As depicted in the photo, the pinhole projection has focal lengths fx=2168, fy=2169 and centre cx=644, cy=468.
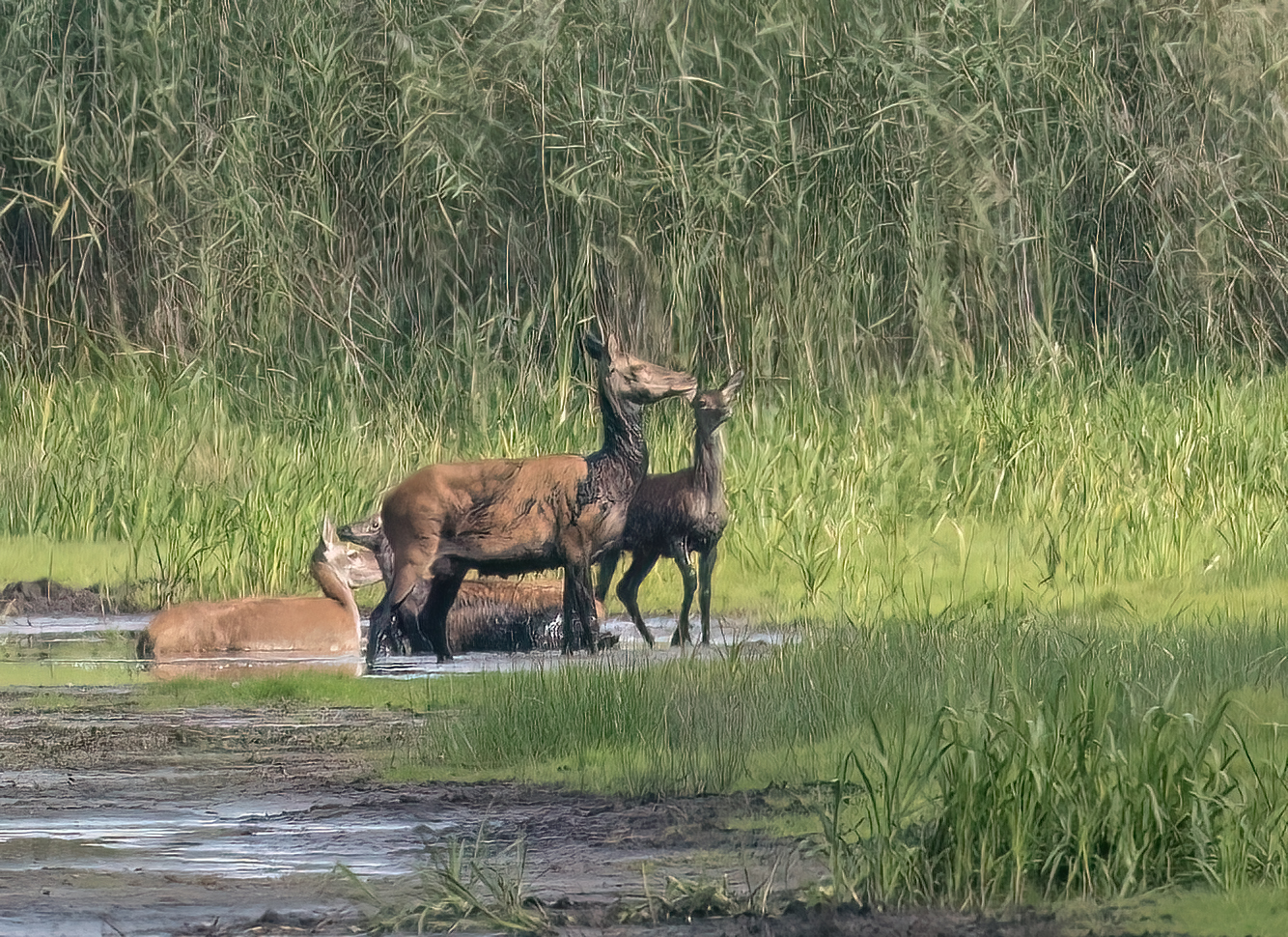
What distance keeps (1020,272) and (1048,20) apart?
218cm

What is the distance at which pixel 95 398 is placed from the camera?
1470 centimetres

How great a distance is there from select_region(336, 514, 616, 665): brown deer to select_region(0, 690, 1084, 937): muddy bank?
91.3 inches

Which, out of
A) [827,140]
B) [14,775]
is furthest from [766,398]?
[14,775]

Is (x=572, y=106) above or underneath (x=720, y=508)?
above

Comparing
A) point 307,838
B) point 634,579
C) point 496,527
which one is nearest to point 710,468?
point 634,579

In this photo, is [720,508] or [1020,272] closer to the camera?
[720,508]

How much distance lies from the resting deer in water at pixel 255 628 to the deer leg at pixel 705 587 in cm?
165

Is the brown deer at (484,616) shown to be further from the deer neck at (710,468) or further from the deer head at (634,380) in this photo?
the deer head at (634,380)

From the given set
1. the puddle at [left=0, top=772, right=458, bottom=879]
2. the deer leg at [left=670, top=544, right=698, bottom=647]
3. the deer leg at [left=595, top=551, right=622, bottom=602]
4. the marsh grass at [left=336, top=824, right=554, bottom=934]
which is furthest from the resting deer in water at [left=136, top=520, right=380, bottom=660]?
the marsh grass at [left=336, top=824, right=554, bottom=934]

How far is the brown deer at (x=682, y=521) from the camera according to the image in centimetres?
1048

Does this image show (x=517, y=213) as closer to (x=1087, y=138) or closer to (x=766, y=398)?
(x=766, y=398)

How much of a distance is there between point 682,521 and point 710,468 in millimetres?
362

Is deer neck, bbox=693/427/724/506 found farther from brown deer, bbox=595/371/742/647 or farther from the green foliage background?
the green foliage background

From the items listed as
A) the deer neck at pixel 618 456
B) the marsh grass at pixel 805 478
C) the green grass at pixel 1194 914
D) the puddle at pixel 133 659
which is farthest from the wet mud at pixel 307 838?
the marsh grass at pixel 805 478
